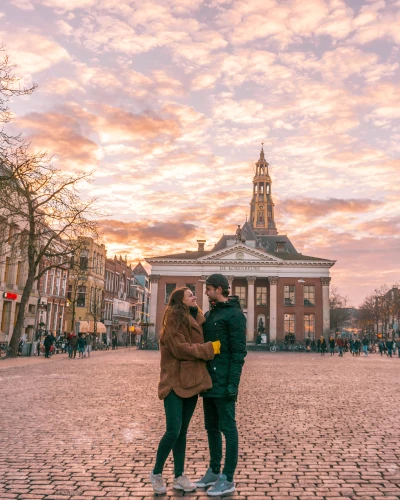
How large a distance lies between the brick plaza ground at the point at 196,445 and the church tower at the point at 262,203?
12847cm

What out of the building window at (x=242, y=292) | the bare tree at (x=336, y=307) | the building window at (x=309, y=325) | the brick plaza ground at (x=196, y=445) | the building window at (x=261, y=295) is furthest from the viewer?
the bare tree at (x=336, y=307)

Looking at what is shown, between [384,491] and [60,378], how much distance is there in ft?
47.2

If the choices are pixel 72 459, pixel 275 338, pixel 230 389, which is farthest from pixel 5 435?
pixel 275 338

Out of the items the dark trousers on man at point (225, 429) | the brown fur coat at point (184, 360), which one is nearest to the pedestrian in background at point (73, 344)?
the dark trousers on man at point (225, 429)

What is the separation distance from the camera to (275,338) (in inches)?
2467

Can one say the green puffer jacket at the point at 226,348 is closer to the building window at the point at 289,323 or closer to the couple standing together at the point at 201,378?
the couple standing together at the point at 201,378

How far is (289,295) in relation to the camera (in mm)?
64938

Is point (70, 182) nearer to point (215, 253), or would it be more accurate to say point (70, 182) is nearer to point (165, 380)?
point (165, 380)

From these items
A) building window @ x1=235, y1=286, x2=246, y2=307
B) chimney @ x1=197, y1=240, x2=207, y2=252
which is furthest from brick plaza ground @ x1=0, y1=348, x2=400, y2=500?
chimney @ x1=197, y1=240, x2=207, y2=252

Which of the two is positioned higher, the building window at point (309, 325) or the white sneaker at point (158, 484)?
the building window at point (309, 325)

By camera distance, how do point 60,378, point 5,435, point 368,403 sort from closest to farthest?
1. point 5,435
2. point 368,403
3. point 60,378

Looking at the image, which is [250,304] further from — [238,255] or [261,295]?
[238,255]

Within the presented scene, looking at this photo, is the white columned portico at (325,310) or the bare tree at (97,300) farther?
the bare tree at (97,300)

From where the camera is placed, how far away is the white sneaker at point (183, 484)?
Answer: 5.09 m
